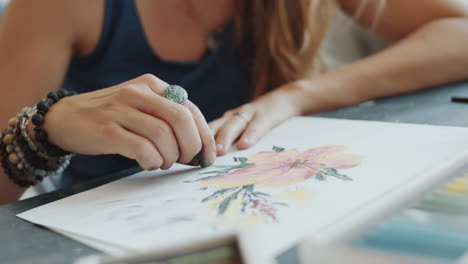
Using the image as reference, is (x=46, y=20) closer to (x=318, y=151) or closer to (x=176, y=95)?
(x=176, y=95)

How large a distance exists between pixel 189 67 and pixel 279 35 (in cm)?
17

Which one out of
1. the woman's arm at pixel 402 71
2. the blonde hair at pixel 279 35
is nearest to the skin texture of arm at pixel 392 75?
the woman's arm at pixel 402 71

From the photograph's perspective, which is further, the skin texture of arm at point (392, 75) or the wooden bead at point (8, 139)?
the skin texture of arm at point (392, 75)

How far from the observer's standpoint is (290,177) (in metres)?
0.40

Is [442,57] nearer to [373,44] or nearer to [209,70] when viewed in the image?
[209,70]

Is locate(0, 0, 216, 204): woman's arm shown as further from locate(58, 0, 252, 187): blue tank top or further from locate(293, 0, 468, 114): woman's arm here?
locate(293, 0, 468, 114): woman's arm

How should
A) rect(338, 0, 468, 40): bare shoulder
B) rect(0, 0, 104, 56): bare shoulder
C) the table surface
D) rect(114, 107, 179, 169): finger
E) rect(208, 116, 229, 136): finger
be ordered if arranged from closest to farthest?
the table surface
rect(114, 107, 179, 169): finger
rect(208, 116, 229, 136): finger
rect(0, 0, 104, 56): bare shoulder
rect(338, 0, 468, 40): bare shoulder

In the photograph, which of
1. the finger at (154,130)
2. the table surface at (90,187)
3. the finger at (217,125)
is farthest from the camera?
the finger at (217,125)

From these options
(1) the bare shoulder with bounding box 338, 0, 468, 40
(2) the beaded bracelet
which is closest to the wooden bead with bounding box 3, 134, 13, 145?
(2) the beaded bracelet

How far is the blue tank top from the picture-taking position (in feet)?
2.46

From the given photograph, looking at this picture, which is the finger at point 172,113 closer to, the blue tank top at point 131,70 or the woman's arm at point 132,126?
the woman's arm at point 132,126

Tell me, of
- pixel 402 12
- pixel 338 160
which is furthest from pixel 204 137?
pixel 402 12

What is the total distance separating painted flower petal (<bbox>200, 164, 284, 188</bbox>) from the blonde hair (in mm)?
407

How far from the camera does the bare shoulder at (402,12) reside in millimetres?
787
